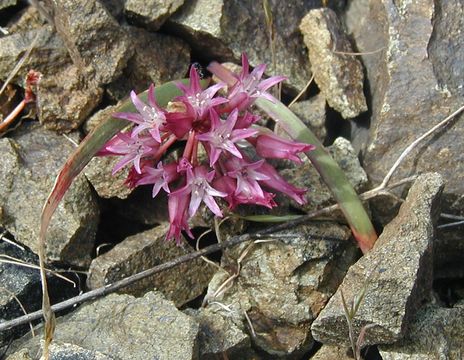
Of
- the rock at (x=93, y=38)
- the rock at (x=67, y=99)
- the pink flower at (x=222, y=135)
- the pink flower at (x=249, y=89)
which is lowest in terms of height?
the pink flower at (x=222, y=135)

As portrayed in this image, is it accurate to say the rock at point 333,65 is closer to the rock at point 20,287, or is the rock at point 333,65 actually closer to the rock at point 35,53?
the rock at point 35,53

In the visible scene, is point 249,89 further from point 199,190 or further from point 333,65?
point 333,65

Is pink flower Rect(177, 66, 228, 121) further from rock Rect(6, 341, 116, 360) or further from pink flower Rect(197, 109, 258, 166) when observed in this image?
rock Rect(6, 341, 116, 360)

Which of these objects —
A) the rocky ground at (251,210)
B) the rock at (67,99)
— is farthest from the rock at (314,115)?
the rock at (67,99)

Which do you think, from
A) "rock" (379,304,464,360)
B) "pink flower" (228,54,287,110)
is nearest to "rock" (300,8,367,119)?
"pink flower" (228,54,287,110)

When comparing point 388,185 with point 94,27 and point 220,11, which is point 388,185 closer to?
point 220,11

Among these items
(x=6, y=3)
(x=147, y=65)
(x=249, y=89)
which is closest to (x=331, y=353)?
(x=249, y=89)
